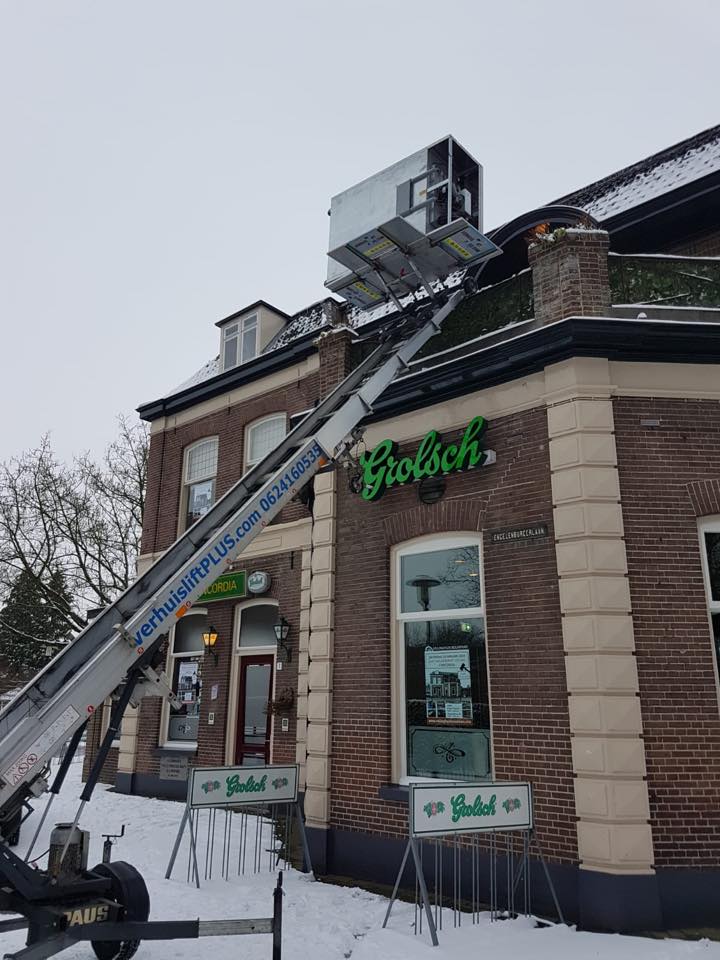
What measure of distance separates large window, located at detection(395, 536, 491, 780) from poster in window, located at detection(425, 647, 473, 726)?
0.01 meters

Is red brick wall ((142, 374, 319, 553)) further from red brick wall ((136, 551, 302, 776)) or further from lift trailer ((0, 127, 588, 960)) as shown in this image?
lift trailer ((0, 127, 588, 960))

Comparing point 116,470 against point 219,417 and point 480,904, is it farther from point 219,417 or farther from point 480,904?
point 480,904

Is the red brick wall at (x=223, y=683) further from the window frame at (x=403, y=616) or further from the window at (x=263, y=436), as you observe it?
the window frame at (x=403, y=616)

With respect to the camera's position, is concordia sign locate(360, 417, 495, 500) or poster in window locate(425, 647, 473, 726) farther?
concordia sign locate(360, 417, 495, 500)

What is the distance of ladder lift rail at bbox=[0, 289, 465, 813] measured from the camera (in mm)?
5715

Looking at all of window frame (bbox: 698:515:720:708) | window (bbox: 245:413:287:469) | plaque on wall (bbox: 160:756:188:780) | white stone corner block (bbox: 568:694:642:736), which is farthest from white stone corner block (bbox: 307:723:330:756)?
window (bbox: 245:413:287:469)

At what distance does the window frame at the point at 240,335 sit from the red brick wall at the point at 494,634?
24.2 feet

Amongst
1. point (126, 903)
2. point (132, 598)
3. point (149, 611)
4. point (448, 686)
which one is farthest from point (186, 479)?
point (126, 903)

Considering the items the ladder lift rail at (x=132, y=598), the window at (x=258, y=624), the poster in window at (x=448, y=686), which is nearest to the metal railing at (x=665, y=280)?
the ladder lift rail at (x=132, y=598)

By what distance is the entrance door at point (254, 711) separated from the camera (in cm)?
1338

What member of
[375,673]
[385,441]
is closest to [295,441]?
[385,441]

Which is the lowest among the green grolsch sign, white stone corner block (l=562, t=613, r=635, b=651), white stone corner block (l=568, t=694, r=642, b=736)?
white stone corner block (l=568, t=694, r=642, b=736)

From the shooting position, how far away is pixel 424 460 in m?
9.82

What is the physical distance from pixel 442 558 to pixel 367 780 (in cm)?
305
